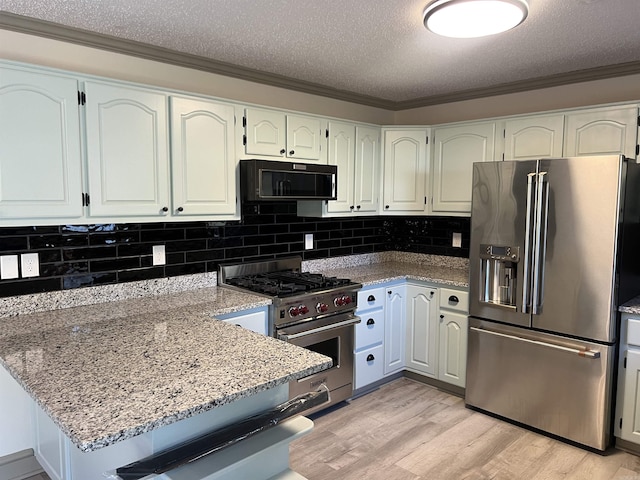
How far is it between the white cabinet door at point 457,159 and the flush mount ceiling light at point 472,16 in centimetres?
141

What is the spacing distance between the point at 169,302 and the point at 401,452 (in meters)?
1.66

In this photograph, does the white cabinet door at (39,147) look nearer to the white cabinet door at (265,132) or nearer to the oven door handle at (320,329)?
the white cabinet door at (265,132)

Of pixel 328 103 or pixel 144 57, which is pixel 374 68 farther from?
pixel 144 57

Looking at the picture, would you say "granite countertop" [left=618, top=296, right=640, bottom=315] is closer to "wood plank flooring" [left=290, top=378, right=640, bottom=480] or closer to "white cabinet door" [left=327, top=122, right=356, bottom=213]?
"wood plank flooring" [left=290, top=378, right=640, bottom=480]

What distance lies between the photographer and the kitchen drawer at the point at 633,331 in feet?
8.77

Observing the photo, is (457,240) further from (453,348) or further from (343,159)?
(343,159)

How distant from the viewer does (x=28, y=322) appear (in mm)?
2264

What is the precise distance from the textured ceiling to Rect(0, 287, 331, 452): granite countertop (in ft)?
5.07

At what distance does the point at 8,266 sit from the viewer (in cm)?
238

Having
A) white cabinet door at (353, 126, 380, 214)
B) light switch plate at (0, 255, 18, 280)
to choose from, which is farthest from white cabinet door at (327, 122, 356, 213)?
light switch plate at (0, 255, 18, 280)

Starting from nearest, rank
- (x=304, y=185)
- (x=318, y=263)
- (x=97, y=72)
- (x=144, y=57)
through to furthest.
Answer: (x=97, y=72) < (x=144, y=57) < (x=304, y=185) < (x=318, y=263)

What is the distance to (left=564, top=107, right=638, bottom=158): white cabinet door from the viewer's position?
2.93m

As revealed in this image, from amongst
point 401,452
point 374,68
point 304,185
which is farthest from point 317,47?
point 401,452

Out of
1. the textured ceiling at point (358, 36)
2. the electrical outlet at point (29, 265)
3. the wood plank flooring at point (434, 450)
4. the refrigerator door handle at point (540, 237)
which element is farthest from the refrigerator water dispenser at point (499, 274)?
the electrical outlet at point (29, 265)
